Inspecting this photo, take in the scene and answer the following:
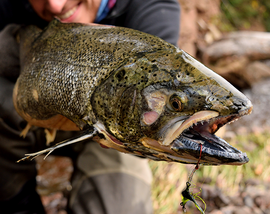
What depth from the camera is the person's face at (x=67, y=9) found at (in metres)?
1.88

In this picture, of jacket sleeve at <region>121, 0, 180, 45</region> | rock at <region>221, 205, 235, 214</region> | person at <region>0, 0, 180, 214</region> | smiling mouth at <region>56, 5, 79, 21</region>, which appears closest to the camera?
smiling mouth at <region>56, 5, 79, 21</region>

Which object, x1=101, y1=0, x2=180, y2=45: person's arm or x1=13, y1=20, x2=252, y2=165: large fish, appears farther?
x1=101, y1=0, x2=180, y2=45: person's arm

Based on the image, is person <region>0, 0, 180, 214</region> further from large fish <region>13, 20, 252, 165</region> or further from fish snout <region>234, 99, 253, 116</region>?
fish snout <region>234, 99, 253, 116</region>

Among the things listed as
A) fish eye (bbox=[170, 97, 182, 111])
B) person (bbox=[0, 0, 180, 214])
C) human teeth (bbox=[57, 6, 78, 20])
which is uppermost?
human teeth (bbox=[57, 6, 78, 20])

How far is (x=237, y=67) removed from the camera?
7738 mm

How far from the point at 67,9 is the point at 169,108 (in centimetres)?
136

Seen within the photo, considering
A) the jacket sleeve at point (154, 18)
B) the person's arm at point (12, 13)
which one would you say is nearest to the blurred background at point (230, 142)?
the jacket sleeve at point (154, 18)

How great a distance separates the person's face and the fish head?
965 millimetres

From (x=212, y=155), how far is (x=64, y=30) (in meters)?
1.19

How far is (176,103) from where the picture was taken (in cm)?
111

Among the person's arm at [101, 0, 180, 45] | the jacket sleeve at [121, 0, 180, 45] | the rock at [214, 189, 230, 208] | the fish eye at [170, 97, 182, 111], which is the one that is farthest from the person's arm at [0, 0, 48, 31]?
the rock at [214, 189, 230, 208]

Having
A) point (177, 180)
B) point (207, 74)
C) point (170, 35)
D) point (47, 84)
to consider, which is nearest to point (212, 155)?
point (207, 74)

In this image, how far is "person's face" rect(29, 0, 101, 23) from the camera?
1879mm

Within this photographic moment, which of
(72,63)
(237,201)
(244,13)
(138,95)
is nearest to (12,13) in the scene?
(72,63)
